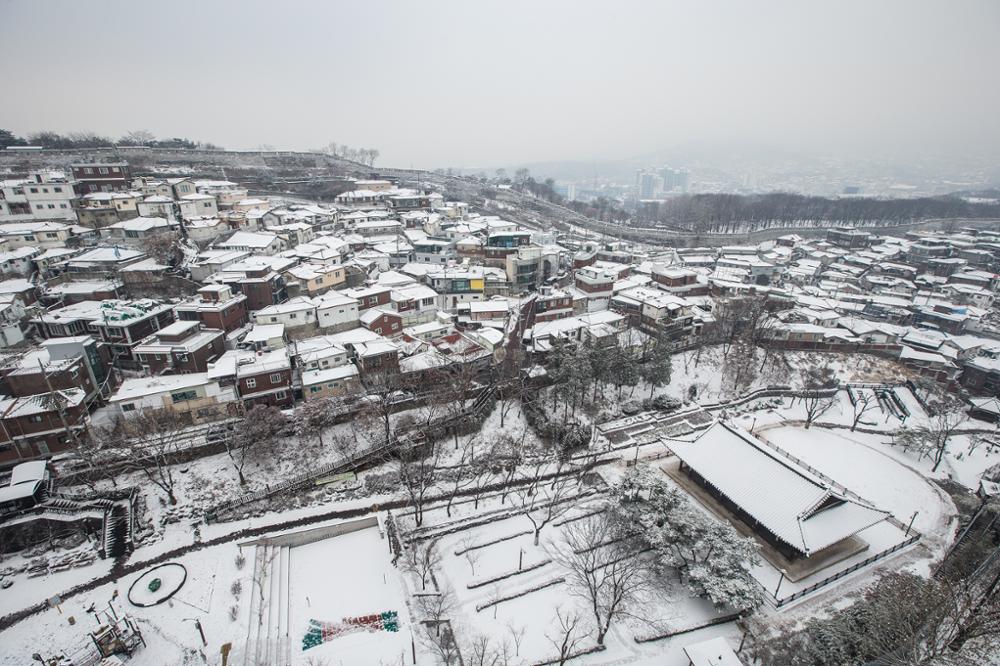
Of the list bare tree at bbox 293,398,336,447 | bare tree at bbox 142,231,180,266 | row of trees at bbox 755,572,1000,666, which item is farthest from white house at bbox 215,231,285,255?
row of trees at bbox 755,572,1000,666

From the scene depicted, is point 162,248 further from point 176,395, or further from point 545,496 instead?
point 545,496

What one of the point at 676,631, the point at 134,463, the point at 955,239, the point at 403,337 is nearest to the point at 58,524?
the point at 134,463

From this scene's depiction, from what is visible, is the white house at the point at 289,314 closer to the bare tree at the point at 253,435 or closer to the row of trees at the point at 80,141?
the bare tree at the point at 253,435

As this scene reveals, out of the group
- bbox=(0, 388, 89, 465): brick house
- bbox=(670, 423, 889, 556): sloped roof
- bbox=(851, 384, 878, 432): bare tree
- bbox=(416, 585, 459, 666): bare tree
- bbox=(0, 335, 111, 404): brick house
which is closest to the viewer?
bbox=(416, 585, 459, 666): bare tree

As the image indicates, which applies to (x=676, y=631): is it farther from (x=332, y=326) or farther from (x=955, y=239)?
(x=955, y=239)

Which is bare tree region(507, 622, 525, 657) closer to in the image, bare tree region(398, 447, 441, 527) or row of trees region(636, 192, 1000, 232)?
bare tree region(398, 447, 441, 527)

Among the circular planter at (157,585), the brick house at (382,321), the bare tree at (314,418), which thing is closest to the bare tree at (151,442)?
the circular planter at (157,585)
